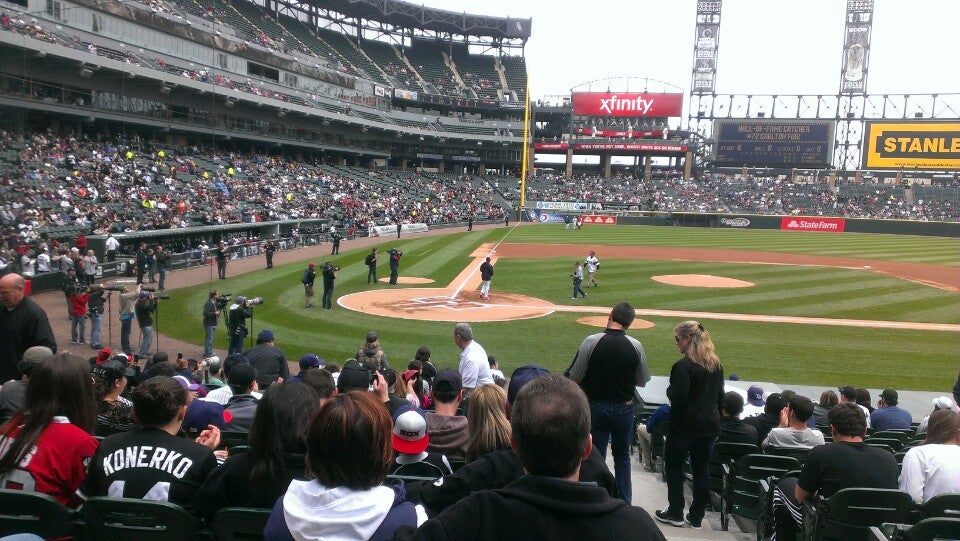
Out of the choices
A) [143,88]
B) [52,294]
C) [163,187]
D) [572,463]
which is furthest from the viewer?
[143,88]

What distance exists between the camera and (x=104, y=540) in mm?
3775

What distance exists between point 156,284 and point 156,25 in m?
31.8

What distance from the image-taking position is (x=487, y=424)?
14.6 feet

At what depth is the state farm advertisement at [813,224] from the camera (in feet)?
230

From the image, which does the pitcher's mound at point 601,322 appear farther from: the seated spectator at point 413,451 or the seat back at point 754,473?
the seated spectator at point 413,451

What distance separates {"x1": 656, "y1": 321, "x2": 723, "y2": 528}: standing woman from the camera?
250 inches

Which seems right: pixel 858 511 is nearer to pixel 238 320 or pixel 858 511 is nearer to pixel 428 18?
pixel 238 320

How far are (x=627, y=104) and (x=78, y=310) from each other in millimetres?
85146

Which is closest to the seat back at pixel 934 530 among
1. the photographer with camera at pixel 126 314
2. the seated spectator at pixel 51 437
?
the seated spectator at pixel 51 437

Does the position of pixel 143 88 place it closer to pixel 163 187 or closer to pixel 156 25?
pixel 156 25

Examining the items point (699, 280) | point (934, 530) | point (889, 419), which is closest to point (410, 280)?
point (699, 280)

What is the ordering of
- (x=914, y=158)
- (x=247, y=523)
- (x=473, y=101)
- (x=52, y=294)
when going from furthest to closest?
(x=473, y=101)
(x=914, y=158)
(x=52, y=294)
(x=247, y=523)

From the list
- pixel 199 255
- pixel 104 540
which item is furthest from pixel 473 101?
pixel 104 540

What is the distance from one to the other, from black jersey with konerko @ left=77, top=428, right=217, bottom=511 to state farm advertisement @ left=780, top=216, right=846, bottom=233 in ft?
249
